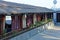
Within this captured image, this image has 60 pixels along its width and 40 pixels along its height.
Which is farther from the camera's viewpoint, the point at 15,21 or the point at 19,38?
the point at 15,21

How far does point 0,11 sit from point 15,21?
22.5 ft

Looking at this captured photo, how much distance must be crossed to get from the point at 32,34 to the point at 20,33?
3440 millimetres

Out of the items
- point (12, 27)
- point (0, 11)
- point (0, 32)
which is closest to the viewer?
point (0, 11)

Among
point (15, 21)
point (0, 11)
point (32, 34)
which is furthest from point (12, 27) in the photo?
point (0, 11)

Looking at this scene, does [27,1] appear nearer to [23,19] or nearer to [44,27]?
[44,27]

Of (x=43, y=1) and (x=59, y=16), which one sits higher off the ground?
(x=43, y=1)

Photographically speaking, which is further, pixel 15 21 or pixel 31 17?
pixel 31 17

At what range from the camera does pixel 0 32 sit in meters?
14.7

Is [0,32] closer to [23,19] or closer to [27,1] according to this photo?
[23,19]

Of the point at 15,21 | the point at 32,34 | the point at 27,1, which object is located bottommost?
the point at 32,34

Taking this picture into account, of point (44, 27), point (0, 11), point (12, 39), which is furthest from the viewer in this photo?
point (44, 27)

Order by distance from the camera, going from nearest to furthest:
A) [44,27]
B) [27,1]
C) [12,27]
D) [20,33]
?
[20,33], [12,27], [44,27], [27,1]

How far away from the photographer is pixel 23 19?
20969 mm

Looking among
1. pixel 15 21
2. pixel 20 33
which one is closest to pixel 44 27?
pixel 15 21
